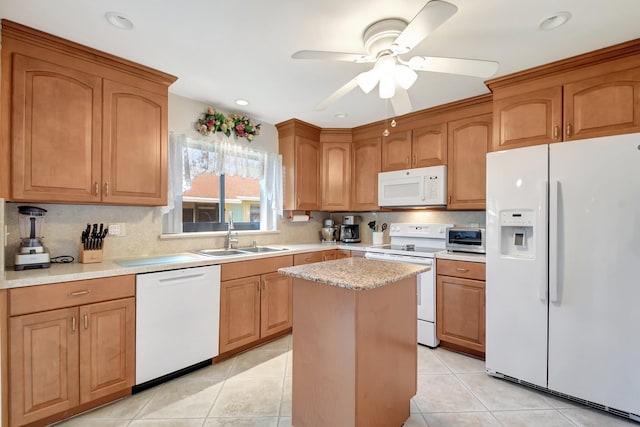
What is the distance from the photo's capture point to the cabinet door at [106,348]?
183 centimetres

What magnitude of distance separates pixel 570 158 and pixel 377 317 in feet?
5.65

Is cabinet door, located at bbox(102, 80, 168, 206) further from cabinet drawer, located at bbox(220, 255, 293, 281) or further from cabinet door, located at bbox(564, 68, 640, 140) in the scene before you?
cabinet door, located at bbox(564, 68, 640, 140)

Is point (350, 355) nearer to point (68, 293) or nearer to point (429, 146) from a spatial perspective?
point (68, 293)

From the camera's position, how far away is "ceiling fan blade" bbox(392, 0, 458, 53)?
3.67 feet

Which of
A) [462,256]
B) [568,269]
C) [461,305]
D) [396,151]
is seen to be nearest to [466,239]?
[462,256]

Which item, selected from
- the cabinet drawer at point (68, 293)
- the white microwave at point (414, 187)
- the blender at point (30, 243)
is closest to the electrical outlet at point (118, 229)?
the blender at point (30, 243)

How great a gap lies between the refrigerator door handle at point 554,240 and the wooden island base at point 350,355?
1.08 metres

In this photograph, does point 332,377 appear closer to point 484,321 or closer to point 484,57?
point 484,321

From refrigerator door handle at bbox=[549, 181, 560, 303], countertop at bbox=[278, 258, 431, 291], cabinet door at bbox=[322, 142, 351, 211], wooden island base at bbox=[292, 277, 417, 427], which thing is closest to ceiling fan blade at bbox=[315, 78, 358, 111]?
countertop at bbox=[278, 258, 431, 291]

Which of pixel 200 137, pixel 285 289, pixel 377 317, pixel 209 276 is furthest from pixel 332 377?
pixel 200 137

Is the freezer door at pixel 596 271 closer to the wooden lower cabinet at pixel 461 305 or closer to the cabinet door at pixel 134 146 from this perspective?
the wooden lower cabinet at pixel 461 305

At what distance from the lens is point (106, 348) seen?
6.25 feet

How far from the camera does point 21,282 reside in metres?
1.61

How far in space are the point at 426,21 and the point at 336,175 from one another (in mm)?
2691
